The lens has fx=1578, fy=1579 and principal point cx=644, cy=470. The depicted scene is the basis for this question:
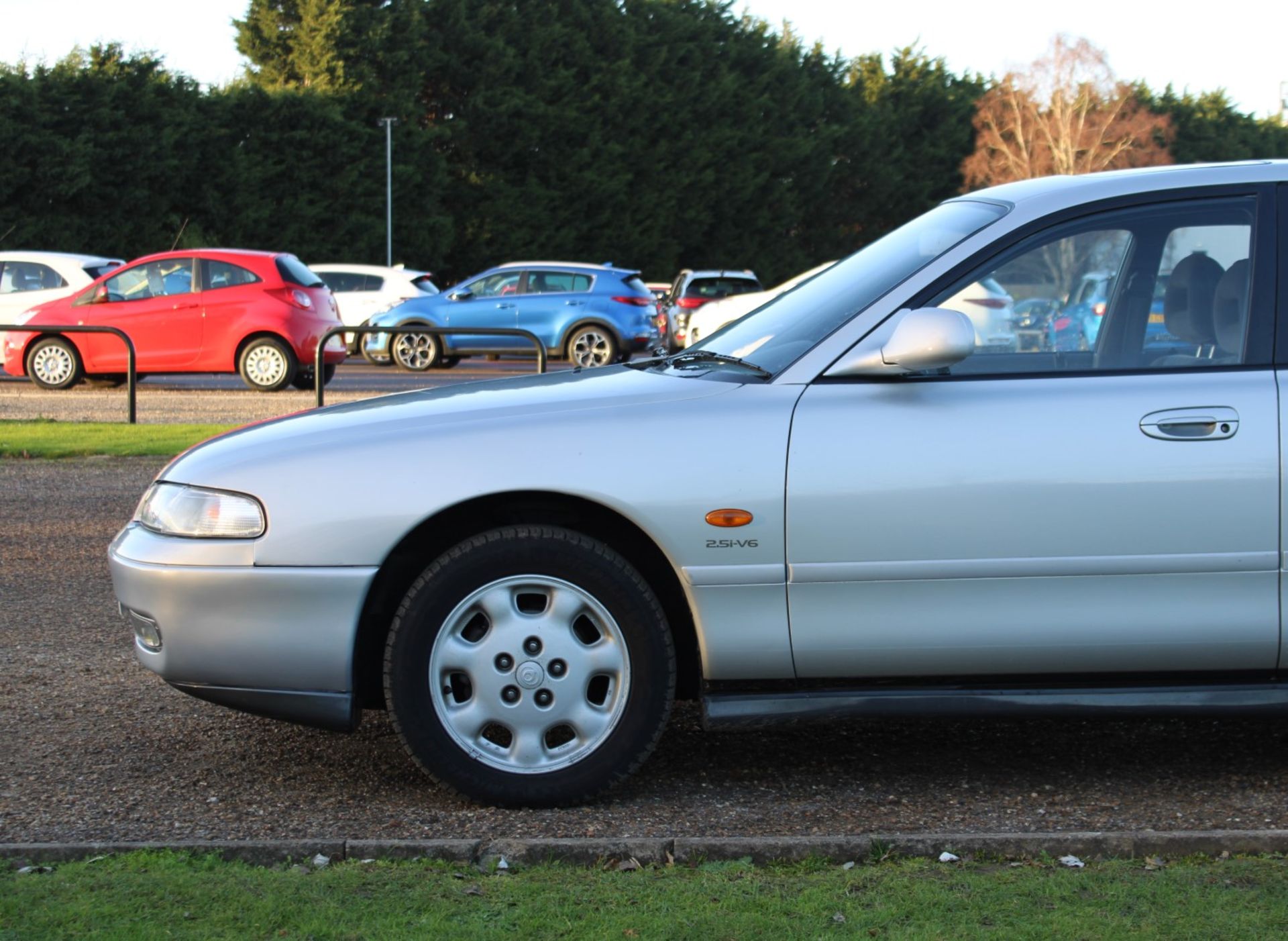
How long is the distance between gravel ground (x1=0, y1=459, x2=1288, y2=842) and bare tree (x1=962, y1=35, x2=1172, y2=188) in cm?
7666

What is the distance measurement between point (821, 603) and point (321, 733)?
69.6 inches

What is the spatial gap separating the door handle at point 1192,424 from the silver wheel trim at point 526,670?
56.0 inches

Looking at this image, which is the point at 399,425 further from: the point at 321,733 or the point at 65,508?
the point at 65,508

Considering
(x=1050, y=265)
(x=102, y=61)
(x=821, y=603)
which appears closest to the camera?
(x=821, y=603)

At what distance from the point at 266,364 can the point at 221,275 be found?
1168 mm

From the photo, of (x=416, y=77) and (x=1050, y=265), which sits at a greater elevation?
(x=416, y=77)

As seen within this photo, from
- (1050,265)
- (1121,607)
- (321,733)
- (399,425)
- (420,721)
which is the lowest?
(321,733)

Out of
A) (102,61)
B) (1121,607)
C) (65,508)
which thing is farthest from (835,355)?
(102,61)

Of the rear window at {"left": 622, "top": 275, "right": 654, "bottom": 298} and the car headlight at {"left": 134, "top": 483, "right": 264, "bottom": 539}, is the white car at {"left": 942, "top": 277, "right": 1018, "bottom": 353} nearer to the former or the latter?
the car headlight at {"left": 134, "top": 483, "right": 264, "bottom": 539}

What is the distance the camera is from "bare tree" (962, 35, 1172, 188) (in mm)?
78688

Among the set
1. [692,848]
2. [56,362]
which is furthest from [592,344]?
[692,848]

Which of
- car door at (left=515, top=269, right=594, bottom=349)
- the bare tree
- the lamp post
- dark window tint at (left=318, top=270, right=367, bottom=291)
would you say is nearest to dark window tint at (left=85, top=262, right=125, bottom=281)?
car door at (left=515, top=269, right=594, bottom=349)

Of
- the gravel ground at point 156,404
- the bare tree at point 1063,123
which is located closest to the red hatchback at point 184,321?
the gravel ground at point 156,404

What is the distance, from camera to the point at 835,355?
13.3ft
